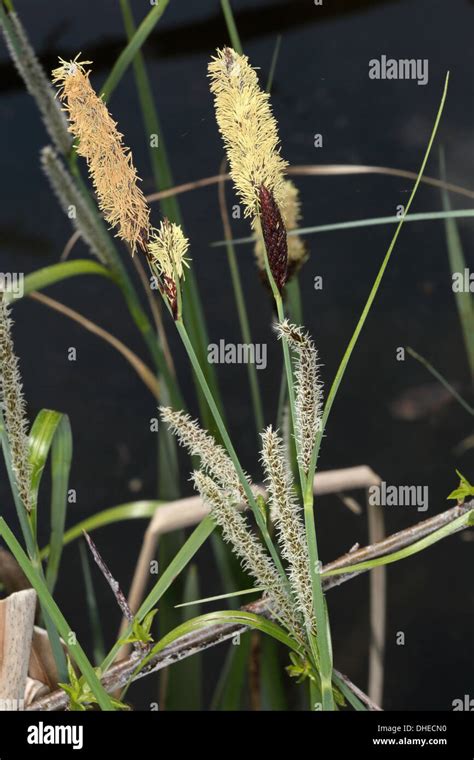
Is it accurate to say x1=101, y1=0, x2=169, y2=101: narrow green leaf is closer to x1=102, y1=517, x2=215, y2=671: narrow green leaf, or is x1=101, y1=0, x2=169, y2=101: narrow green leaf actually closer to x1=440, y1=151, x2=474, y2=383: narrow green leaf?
x1=440, y1=151, x2=474, y2=383: narrow green leaf

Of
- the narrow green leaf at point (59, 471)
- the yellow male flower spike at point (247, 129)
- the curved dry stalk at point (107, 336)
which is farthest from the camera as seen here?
the curved dry stalk at point (107, 336)

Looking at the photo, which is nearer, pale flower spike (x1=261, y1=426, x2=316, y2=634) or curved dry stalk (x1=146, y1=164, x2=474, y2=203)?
pale flower spike (x1=261, y1=426, x2=316, y2=634)

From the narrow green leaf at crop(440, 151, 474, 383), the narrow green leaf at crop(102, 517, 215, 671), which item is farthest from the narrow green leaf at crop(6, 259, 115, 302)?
the narrow green leaf at crop(440, 151, 474, 383)

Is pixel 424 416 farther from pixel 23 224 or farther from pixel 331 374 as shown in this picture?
pixel 23 224

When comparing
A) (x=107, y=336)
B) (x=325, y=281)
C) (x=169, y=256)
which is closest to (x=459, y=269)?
(x=325, y=281)

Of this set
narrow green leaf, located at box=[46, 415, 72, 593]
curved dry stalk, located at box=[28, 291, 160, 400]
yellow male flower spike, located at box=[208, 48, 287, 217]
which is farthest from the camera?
curved dry stalk, located at box=[28, 291, 160, 400]

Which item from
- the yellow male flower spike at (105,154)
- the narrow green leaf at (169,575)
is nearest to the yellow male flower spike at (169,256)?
the yellow male flower spike at (105,154)

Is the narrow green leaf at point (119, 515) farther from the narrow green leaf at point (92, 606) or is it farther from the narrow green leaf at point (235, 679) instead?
the narrow green leaf at point (235, 679)
